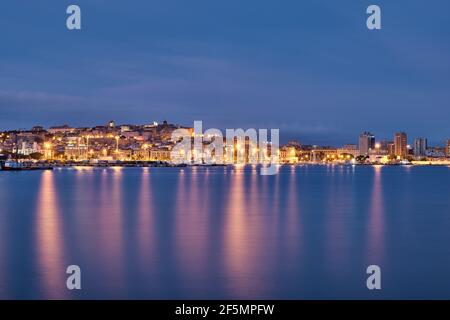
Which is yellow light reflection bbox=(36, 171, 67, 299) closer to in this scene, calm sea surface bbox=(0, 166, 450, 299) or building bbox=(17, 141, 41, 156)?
calm sea surface bbox=(0, 166, 450, 299)

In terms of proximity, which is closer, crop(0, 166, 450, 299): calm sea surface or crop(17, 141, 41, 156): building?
crop(0, 166, 450, 299): calm sea surface

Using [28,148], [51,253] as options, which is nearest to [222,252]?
[51,253]

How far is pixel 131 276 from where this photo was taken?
10.0m

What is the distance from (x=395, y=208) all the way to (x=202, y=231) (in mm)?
11122

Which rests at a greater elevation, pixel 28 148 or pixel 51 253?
pixel 28 148

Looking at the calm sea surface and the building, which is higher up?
the building

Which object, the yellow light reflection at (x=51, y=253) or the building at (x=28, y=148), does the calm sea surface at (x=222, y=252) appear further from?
the building at (x=28, y=148)

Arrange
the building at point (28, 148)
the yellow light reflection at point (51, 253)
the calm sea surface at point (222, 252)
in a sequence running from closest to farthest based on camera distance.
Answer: the yellow light reflection at point (51, 253) < the calm sea surface at point (222, 252) < the building at point (28, 148)

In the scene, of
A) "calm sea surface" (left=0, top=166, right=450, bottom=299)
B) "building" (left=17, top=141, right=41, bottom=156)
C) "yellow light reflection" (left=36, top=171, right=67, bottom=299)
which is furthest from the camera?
"building" (left=17, top=141, right=41, bottom=156)

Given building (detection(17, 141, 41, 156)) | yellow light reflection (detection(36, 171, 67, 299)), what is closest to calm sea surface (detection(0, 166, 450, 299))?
yellow light reflection (detection(36, 171, 67, 299))

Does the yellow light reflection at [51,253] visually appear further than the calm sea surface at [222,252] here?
No

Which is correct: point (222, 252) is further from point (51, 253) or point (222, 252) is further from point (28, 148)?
point (28, 148)

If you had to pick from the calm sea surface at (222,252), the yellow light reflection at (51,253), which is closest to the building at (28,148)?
the calm sea surface at (222,252)
